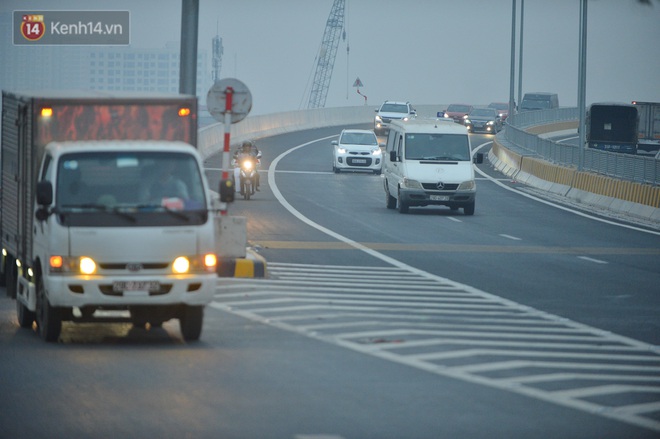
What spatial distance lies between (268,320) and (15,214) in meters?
3.07

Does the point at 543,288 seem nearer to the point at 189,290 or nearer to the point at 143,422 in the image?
the point at 189,290

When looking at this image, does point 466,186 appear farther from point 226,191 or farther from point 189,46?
point 226,191

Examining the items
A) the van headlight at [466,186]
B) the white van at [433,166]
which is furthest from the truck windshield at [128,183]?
the van headlight at [466,186]

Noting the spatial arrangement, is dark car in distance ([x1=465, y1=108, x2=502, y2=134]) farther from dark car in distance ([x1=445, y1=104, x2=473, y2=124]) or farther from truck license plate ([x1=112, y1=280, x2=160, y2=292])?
truck license plate ([x1=112, y1=280, x2=160, y2=292])

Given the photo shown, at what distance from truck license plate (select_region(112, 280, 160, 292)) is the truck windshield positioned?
0.71 meters

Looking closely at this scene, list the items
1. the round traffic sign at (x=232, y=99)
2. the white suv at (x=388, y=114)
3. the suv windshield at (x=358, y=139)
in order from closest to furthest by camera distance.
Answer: the round traffic sign at (x=232, y=99) < the suv windshield at (x=358, y=139) < the white suv at (x=388, y=114)

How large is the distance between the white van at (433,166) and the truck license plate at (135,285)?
20.2 metres

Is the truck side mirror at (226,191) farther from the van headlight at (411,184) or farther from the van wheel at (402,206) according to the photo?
the van wheel at (402,206)

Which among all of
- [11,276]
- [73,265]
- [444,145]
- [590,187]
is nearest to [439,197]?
[444,145]

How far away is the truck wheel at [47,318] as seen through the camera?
12.9 m

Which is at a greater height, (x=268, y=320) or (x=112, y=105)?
(x=112, y=105)

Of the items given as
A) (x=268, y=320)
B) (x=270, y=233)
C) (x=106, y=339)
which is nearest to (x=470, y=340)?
(x=268, y=320)

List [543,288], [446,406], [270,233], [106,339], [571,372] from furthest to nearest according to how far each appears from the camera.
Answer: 1. [270,233]
2. [543,288]
3. [106,339]
4. [571,372]
5. [446,406]

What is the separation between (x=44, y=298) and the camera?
43.0ft
